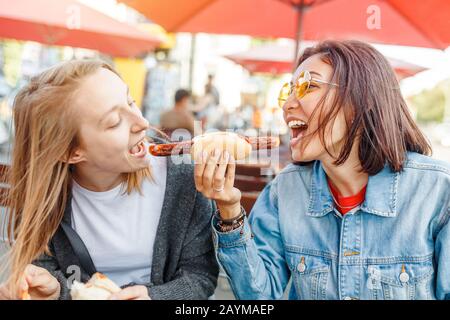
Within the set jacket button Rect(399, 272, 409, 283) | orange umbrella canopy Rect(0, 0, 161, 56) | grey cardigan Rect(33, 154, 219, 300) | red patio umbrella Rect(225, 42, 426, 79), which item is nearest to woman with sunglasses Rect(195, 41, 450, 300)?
jacket button Rect(399, 272, 409, 283)

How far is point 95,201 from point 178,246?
29cm

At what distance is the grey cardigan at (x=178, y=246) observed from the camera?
151 cm

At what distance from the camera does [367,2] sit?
3754mm

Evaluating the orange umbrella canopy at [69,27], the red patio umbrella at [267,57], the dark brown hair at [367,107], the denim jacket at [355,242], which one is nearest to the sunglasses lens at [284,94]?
the dark brown hair at [367,107]

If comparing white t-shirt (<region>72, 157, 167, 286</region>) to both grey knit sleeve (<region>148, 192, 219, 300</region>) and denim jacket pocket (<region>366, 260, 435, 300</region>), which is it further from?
denim jacket pocket (<region>366, 260, 435, 300</region>)

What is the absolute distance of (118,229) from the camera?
152 cm

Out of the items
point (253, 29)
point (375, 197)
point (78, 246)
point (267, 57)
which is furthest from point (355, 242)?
point (267, 57)

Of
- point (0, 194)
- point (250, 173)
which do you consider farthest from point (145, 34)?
point (0, 194)

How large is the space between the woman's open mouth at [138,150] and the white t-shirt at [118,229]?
0.47ft

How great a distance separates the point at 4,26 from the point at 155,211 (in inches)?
162

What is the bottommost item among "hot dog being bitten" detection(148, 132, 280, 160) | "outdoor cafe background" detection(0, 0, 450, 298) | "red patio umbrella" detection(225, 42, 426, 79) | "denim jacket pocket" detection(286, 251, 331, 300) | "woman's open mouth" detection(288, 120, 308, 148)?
"denim jacket pocket" detection(286, 251, 331, 300)

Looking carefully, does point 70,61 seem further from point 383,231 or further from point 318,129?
point 383,231

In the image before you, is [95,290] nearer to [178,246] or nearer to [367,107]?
[178,246]

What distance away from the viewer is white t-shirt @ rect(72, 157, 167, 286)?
59.6 inches
